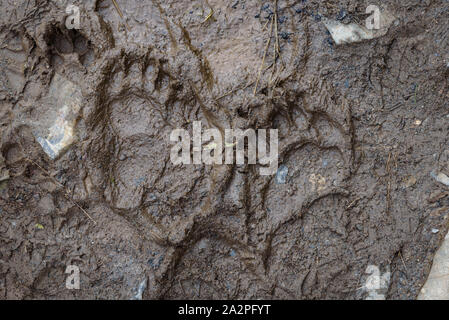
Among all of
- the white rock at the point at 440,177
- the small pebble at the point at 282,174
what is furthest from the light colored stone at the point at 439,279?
the small pebble at the point at 282,174

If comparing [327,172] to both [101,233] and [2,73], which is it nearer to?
[101,233]

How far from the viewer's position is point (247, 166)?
2.94 metres

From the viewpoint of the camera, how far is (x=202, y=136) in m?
2.98

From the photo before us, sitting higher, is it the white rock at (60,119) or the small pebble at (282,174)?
the white rock at (60,119)

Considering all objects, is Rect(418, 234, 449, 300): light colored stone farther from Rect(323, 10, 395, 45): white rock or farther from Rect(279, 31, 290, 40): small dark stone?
Rect(279, 31, 290, 40): small dark stone

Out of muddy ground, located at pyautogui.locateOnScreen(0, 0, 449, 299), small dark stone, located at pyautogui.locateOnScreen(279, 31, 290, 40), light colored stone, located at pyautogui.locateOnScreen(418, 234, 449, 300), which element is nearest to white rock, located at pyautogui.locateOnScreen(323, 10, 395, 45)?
muddy ground, located at pyautogui.locateOnScreen(0, 0, 449, 299)

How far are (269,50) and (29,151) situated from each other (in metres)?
1.69

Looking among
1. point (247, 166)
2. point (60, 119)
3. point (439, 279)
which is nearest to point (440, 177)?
point (439, 279)

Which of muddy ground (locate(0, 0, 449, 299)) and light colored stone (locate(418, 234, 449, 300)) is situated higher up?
muddy ground (locate(0, 0, 449, 299))

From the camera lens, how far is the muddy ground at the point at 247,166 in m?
2.96

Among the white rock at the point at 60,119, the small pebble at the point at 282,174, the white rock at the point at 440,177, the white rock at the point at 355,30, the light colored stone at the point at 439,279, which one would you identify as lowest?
the light colored stone at the point at 439,279

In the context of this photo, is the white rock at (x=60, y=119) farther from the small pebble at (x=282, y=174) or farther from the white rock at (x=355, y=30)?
the white rock at (x=355, y=30)

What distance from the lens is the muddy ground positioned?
296 centimetres

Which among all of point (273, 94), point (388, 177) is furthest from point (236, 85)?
point (388, 177)
